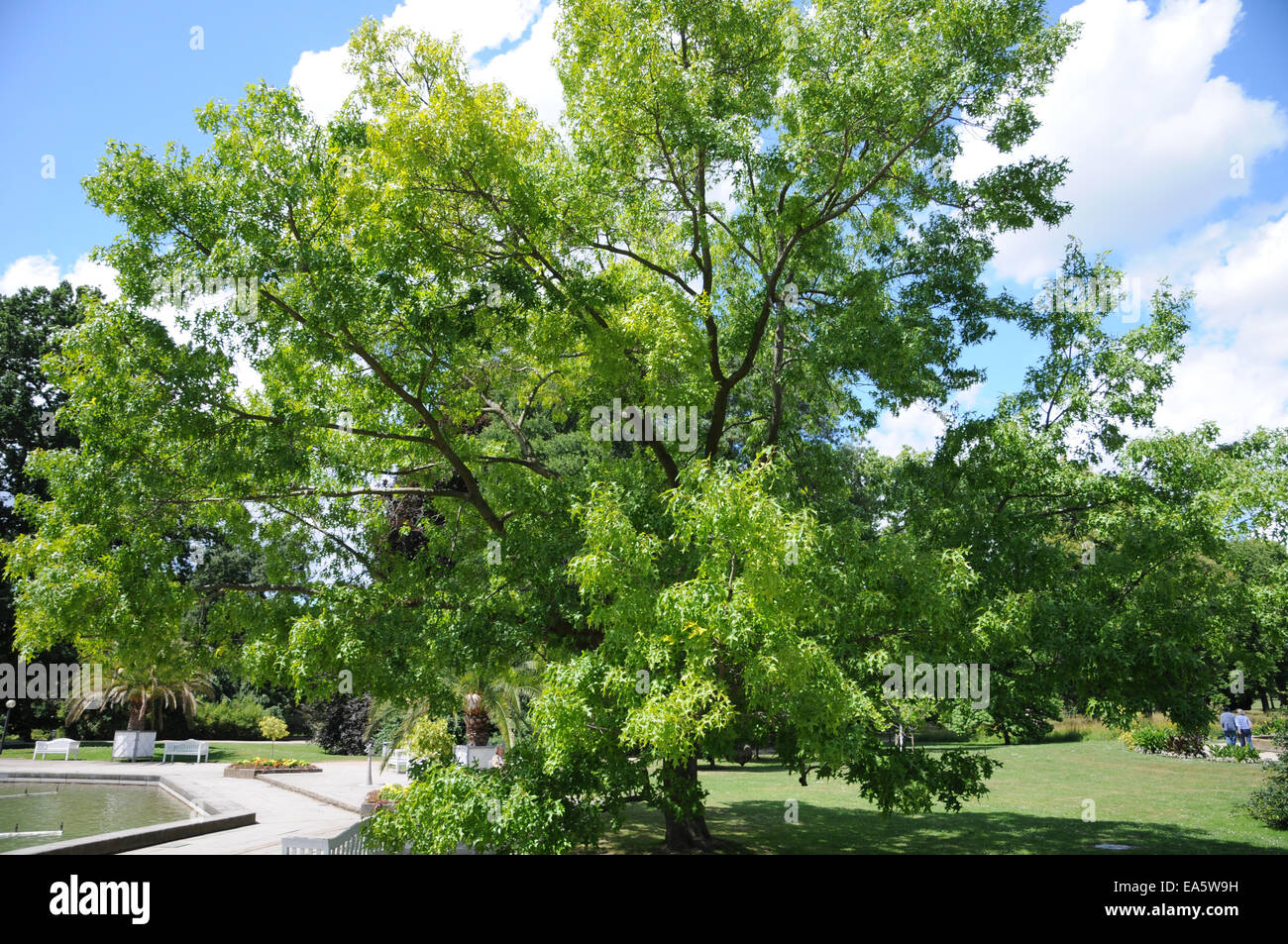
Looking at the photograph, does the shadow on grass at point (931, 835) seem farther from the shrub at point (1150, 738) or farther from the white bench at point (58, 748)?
the white bench at point (58, 748)

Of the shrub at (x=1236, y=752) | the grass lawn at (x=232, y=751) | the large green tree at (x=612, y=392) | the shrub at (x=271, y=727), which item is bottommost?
the grass lawn at (x=232, y=751)

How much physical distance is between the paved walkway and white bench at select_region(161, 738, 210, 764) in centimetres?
44

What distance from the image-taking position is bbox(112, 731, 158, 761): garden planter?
29.0 metres

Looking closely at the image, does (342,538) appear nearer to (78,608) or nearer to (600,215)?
(78,608)

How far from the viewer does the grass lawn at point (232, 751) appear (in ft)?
98.6

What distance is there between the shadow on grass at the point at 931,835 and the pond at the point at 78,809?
9687 mm

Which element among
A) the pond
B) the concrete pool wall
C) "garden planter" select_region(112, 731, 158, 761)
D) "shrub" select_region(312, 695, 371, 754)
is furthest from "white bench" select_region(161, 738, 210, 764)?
the pond

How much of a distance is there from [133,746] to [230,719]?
340 inches

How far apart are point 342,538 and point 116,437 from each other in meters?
4.51

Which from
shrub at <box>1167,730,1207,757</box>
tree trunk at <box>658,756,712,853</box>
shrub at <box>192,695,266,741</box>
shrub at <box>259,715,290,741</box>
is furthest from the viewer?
shrub at <box>192,695,266,741</box>

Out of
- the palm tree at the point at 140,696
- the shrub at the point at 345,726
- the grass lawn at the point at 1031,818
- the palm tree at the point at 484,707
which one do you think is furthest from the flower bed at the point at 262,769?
the grass lawn at the point at 1031,818

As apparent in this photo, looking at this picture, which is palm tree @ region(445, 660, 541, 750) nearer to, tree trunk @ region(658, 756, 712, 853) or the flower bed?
tree trunk @ region(658, 756, 712, 853)

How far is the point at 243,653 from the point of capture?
11.2m
